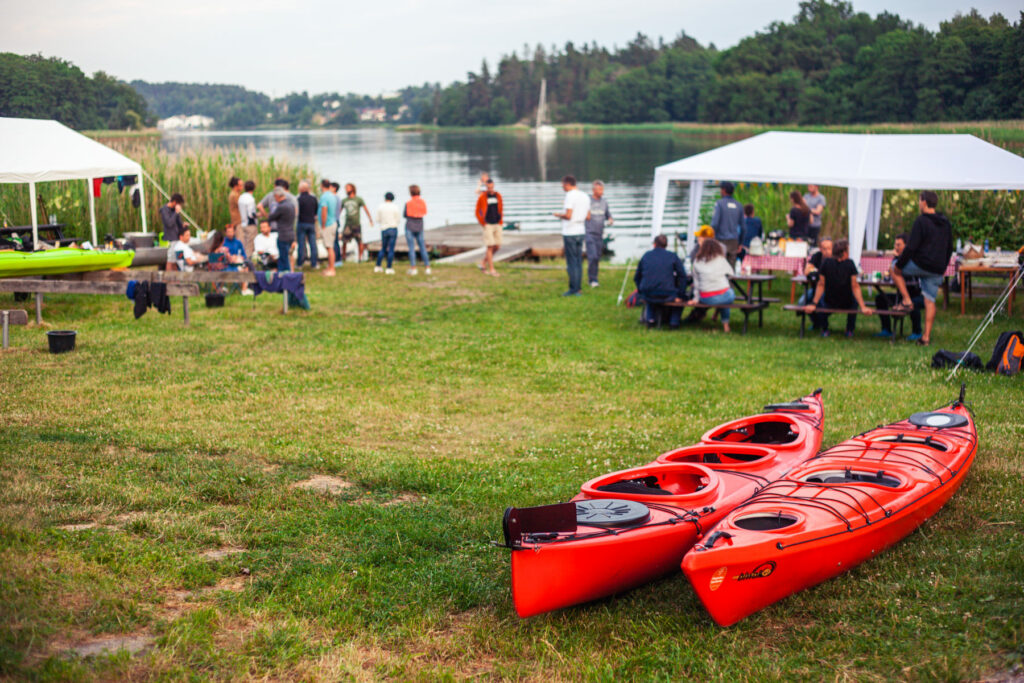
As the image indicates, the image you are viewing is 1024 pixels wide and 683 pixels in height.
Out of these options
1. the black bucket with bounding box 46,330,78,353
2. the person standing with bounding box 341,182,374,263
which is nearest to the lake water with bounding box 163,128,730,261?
the person standing with bounding box 341,182,374,263

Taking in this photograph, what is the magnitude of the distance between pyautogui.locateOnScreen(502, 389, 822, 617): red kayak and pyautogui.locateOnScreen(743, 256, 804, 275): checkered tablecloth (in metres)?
8.59

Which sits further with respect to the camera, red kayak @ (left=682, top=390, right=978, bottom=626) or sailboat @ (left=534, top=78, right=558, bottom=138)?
sailboat @ (left=534, top=78, right=558, bottom=138)

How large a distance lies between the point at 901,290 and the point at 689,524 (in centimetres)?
758

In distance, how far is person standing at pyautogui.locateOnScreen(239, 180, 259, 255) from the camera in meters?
16.8

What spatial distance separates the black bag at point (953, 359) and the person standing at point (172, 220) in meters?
11.8

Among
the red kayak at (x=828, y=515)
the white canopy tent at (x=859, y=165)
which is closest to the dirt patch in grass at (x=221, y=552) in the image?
the red kayak at (x=828, y=515)

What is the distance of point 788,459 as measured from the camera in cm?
616

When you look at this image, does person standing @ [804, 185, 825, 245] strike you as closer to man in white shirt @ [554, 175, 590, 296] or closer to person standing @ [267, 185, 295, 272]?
man in white shirt @ [554, 175, 590, 296]

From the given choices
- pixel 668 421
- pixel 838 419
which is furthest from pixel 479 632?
pixel 838 419

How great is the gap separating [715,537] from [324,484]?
306 centimetres

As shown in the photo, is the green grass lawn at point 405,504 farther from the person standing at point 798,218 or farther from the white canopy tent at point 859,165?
the person standing at point 798,218

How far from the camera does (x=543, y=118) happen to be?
148 meters

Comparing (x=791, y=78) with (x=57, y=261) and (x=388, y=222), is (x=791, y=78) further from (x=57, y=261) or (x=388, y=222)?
(x=57, y=261)

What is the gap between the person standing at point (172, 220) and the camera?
1534 centimetres
